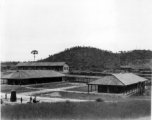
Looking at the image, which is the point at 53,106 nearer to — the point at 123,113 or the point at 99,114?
the point at 99,114

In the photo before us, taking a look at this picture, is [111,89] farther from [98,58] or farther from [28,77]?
[98,58]

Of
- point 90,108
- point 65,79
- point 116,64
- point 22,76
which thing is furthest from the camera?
point 116,64

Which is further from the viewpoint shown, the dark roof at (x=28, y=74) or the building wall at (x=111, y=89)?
the dark roof at (x=28, y=74)

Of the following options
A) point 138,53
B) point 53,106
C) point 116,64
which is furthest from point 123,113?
point 138,53

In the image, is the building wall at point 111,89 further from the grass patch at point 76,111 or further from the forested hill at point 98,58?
the forested hill at point 98,58

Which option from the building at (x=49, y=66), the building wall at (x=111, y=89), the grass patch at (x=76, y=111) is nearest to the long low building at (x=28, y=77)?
the building at (x=49, y=66)

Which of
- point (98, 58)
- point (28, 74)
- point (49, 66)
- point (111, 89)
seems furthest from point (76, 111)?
point (98, 58)
